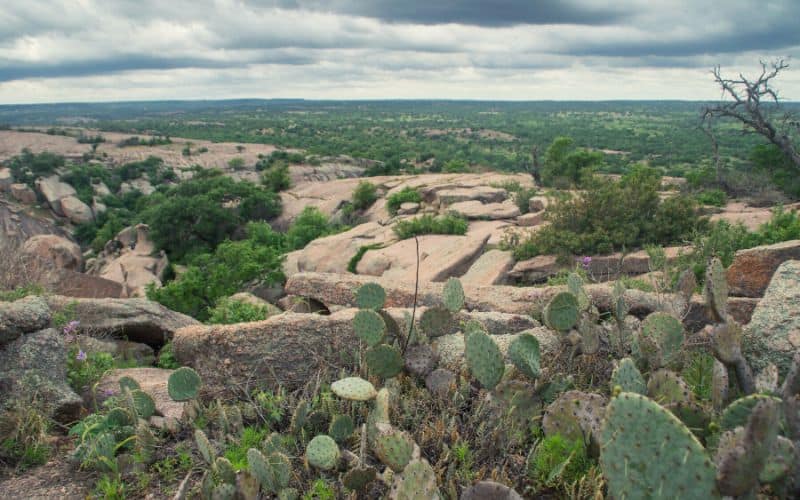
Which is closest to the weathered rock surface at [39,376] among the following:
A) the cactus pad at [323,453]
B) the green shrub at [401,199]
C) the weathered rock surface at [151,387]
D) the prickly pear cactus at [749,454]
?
the weathered rock surface at [151,387]

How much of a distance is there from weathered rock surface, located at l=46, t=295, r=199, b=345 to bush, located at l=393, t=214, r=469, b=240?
292 inches

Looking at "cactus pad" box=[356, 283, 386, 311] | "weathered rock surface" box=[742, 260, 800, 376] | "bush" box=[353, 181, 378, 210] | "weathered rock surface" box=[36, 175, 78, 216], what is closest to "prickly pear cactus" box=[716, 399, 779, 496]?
"weathered rock surface" box=[742, 260, 800, 376]

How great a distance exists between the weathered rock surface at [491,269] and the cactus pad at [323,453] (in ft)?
20.2

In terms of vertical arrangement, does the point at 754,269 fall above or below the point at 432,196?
above

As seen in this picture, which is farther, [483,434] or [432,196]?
[432,196]

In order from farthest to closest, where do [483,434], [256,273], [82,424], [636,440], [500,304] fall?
1. [256,273]
2. [500,304]
3. [82,424]
4. [483,434]
5. [636,440]

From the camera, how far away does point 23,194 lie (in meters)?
41.6

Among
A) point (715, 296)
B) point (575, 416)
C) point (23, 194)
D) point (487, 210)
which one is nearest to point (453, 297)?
point (575, 416)

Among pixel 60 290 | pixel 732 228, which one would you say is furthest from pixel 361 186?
pixel 732 228

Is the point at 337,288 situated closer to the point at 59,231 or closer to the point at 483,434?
the point at 483,434

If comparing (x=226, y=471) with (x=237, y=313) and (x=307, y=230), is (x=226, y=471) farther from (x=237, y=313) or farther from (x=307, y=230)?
(x=307, y=230)

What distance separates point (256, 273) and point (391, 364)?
10156mm

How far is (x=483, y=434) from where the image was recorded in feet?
11.8

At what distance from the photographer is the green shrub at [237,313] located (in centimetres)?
868
